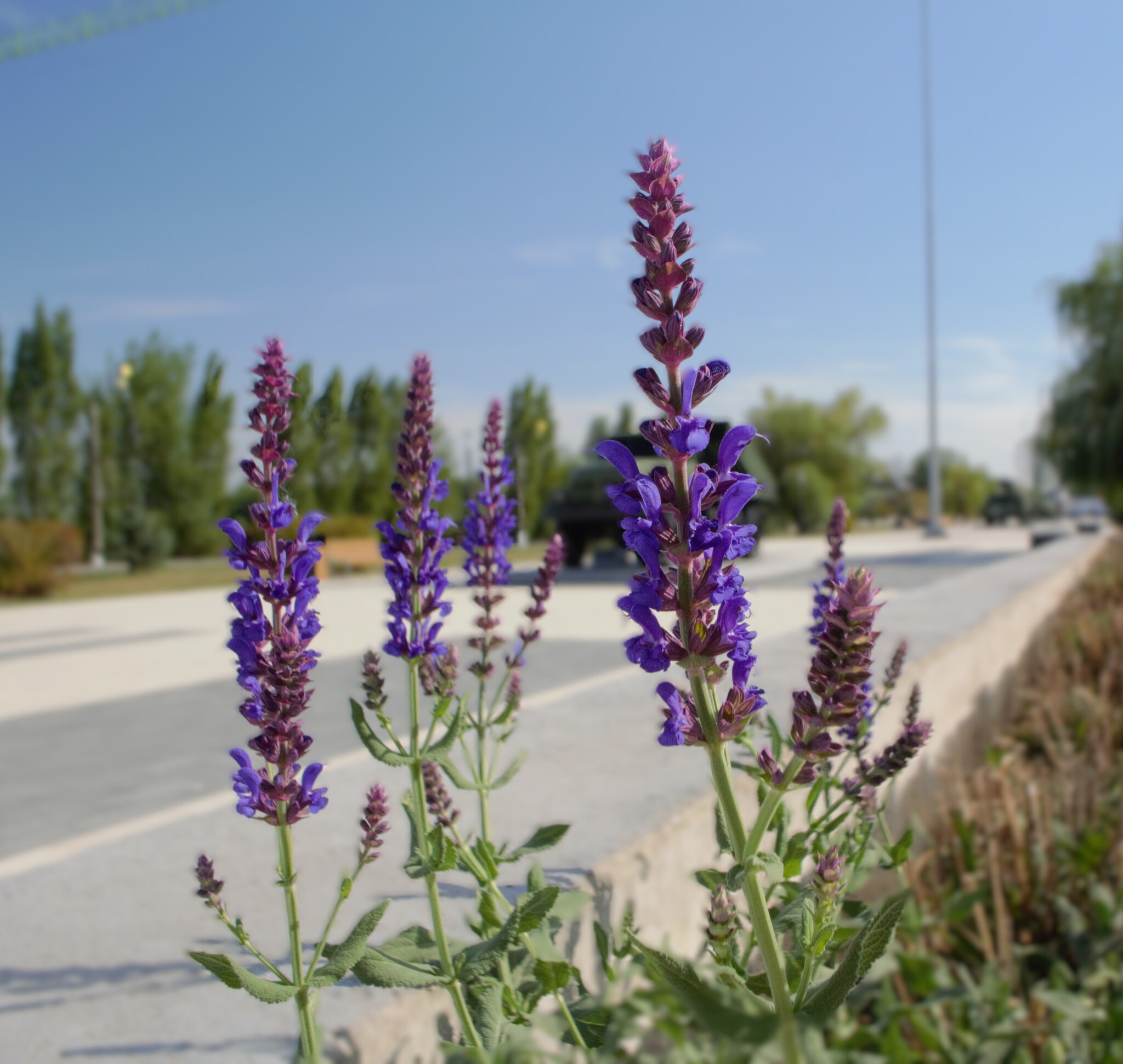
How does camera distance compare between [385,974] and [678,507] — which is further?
[385,974]

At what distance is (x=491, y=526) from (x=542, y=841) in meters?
0.45

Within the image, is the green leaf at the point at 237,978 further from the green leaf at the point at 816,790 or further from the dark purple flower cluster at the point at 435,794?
the green leaf at the point at 816,790

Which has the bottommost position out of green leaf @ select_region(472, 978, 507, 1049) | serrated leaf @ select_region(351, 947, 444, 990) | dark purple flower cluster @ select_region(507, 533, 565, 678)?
green leaf @ select_region(472, 978, 507, 1049)

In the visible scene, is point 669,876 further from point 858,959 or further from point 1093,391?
point 1093,391

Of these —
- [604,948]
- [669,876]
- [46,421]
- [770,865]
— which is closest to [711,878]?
[770,865]

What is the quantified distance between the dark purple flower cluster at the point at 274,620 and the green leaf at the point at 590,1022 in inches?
12.4

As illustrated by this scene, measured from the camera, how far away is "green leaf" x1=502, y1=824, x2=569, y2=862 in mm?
1254

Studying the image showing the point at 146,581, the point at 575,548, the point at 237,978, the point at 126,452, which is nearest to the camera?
the point at 237,978

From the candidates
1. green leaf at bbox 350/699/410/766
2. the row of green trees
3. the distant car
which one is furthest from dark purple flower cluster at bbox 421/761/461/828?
the distant car

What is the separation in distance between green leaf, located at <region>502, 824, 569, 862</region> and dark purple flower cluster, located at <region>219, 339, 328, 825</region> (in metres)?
0.37

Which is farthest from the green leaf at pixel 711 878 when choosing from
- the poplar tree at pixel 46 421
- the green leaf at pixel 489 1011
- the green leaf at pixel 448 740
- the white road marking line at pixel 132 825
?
the poplar tree at pixel 46 421

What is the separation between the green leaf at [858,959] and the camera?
720mm

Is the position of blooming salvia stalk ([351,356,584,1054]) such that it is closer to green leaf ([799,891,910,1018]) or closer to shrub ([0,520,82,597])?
green leaf ([799,891,910,1018])

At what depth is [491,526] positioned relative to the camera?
1428 mm
